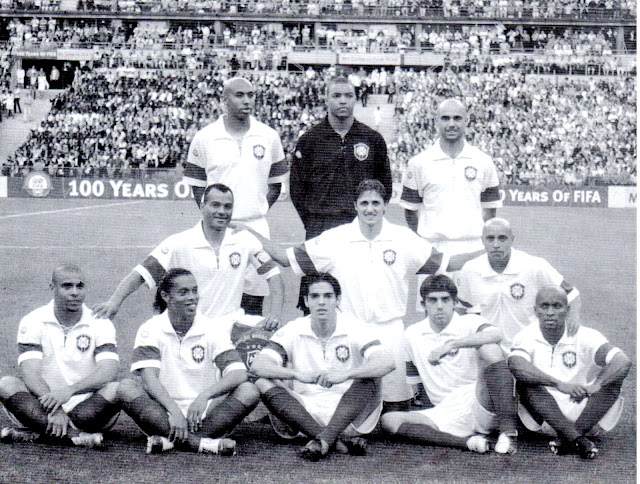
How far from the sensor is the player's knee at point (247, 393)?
16.4 feet

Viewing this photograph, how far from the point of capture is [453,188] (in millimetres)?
6566

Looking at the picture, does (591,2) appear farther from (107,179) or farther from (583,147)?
(107,179)

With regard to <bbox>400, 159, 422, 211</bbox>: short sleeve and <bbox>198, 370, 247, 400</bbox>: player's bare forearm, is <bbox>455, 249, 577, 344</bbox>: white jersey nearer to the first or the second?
<bbox>400, 159, 422, 211</bbox>: short sleeve

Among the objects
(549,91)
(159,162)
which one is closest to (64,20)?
(159,162)

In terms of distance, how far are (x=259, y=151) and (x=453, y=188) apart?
1475mm

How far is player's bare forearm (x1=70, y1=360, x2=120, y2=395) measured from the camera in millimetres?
4988

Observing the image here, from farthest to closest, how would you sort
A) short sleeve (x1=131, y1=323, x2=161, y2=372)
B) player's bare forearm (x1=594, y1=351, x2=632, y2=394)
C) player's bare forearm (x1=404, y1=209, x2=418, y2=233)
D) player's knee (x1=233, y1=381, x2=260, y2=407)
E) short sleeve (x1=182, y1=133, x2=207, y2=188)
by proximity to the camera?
player's bare forearm (x1=404, y1=209, x2=418, y2=233) → short sleeve (x1=182, y1=133, x2=207, y2=188) → short sleeve (x1=131, y1=323, x2=161, y2=372) → player's knee (x1=233, y1=381, x2=260, y2=407) → player's bare forearm (x1=594, y1=351, x2=632, y2=394)

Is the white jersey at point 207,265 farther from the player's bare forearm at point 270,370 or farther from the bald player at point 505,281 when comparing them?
the bald player at point 505,281

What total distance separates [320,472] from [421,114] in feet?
104

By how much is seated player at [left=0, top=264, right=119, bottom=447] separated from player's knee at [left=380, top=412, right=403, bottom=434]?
159 cm

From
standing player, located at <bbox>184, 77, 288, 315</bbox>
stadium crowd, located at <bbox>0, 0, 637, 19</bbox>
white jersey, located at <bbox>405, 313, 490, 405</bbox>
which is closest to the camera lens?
white jersey, located at <bbox>405, 313, 490, 405</bbox>

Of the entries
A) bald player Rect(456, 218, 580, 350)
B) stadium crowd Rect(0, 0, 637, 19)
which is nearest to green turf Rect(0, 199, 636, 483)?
bald player Rect(456, 218, 580, 350)

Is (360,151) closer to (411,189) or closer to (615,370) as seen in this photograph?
(411,189)

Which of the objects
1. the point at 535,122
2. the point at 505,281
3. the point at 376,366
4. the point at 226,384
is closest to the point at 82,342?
the point at 226,384
